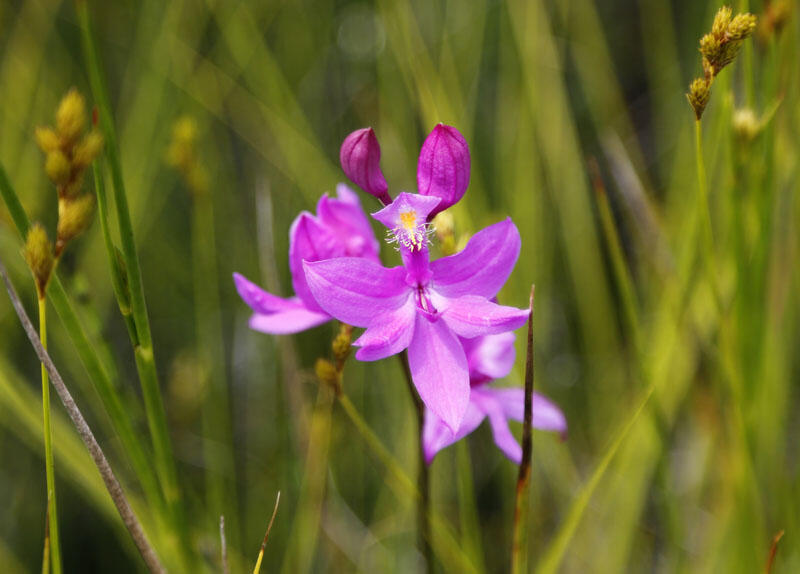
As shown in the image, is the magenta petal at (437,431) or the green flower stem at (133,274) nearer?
the green flower stem at (133,274)

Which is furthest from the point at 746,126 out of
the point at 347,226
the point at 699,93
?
the point at 347,226

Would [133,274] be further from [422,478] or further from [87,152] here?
[422,478]

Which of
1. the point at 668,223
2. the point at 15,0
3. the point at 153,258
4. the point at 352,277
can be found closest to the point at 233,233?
the point at 153,258

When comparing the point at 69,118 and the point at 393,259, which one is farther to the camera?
the point at 393,259

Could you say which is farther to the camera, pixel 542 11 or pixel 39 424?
pixel 542 11

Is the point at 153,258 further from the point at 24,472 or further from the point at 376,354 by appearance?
the point at 376,354

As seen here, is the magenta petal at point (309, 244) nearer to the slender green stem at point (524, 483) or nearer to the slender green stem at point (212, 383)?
the slender green stem at point (524, 483)

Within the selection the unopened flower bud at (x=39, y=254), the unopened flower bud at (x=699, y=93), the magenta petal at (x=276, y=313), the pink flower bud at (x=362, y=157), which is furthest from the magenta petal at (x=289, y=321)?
the unopened flower bud at (x=699, y=93)
